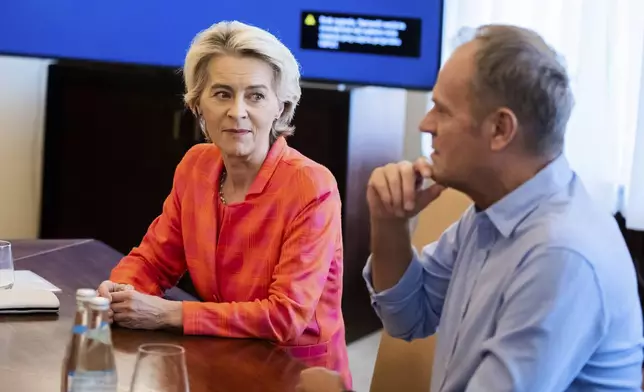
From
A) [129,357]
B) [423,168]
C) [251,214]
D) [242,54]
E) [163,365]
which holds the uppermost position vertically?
[242,54]

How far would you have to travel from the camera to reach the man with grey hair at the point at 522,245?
1.31 meters

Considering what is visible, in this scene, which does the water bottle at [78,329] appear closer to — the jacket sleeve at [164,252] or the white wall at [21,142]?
the jacket sleeve at [164,252]

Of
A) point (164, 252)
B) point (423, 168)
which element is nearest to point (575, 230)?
point (423, 168)

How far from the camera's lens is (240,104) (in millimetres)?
2068

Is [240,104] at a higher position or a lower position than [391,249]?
higher

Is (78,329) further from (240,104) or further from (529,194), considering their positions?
(240,104)

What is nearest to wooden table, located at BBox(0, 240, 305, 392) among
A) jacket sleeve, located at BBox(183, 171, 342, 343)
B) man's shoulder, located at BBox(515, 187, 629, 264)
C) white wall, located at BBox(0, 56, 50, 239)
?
jacket sleeve, located at BBox(183, 171, 342, 343)

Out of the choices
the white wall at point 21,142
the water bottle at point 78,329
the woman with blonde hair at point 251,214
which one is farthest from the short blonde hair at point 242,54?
the white wall at point 21,142

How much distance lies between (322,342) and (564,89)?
82 centimetres

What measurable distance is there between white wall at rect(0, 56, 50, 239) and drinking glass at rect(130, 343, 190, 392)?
10.1 ft

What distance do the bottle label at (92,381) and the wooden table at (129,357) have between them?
0.28m

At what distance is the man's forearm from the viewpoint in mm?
1675

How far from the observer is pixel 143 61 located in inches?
144

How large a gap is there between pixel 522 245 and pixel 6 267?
40.8 inches
